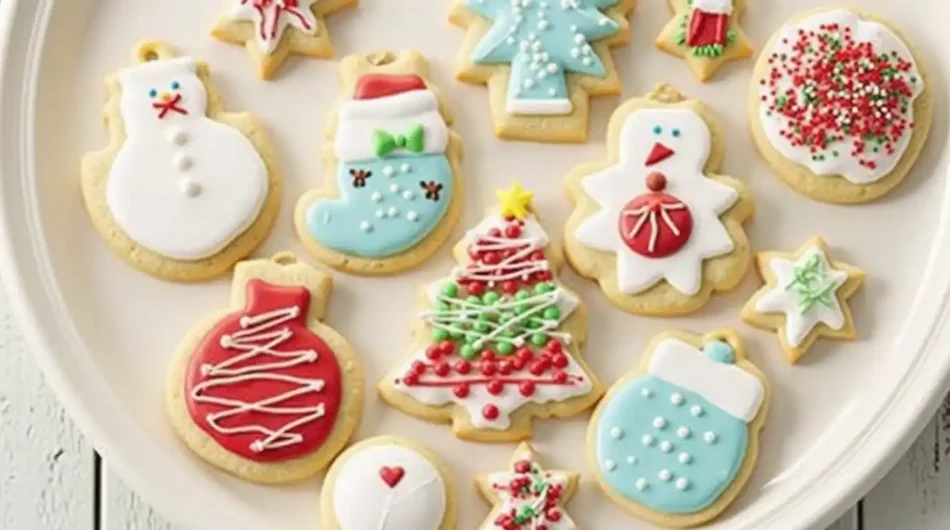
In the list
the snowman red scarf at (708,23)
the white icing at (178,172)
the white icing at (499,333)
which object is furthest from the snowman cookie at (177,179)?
the snowman red scarf at (708,23)

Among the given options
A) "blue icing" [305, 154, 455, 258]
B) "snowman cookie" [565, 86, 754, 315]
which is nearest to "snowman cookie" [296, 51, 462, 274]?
"blue icing" [305, 154, 455, 258]

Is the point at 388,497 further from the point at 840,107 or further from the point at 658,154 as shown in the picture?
the point at 840,107

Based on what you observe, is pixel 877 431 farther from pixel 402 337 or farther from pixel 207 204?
pixel 207 204

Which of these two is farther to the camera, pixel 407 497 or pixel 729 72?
pixel 729 72

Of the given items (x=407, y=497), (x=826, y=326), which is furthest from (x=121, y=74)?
(x=826, y=326)

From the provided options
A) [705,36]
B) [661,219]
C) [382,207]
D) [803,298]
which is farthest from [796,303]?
[382,207]

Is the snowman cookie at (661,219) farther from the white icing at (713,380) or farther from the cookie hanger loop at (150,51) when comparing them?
the cookie hanger loop at (150,51)

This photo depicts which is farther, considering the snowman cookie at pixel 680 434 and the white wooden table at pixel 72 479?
the white wooden table at pixel 72 479
